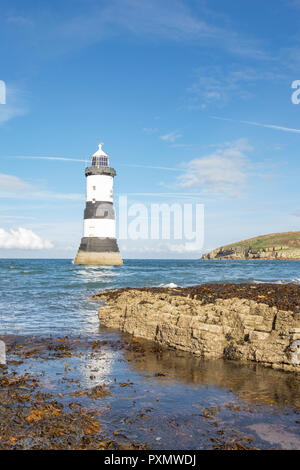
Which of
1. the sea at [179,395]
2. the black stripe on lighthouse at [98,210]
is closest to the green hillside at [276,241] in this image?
the black stripe on lighthouse at [98,210]

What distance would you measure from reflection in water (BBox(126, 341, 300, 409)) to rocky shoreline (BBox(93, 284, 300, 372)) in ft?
1.35

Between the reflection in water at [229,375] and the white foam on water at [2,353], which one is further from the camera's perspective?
the white foam on water at [2,353]

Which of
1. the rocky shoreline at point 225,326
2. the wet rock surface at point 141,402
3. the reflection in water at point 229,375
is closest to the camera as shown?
the wet rock surface at point 141,402

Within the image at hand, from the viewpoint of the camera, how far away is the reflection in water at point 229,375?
24.7ft

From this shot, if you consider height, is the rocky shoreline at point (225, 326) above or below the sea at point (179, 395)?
above

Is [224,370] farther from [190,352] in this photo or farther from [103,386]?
[103,386]

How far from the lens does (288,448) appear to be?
5410 millimetres

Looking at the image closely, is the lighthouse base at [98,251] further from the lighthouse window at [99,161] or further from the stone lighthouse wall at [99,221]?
the lighthouse window at [99,161]

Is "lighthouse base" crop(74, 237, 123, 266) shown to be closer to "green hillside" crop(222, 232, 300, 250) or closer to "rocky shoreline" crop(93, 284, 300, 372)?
"rocky shoreline" crop(93, 284, 300, 372)

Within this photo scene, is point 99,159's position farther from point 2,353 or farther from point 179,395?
point 179,395

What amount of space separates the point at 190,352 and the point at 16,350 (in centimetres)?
531

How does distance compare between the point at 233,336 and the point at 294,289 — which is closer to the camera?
the point at 233,336

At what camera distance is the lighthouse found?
167ft
